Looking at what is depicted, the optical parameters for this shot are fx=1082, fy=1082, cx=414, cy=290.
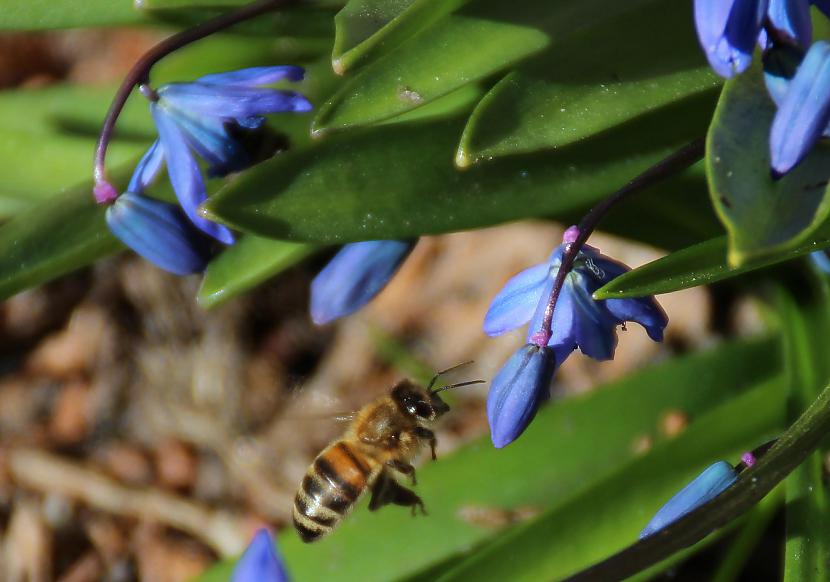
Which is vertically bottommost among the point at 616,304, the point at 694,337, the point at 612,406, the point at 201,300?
the point at 694,337

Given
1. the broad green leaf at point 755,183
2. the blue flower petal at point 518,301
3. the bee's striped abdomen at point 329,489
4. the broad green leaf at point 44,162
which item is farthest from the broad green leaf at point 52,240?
the broad green leaf at point 755,183

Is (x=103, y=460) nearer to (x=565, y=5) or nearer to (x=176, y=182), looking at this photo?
(x=176, y=182)

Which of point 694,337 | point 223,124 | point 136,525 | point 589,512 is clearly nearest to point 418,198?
point 223,124

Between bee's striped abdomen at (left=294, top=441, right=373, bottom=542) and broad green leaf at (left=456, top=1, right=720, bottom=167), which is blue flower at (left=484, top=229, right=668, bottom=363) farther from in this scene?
bee's striped abdomen at (left=294, top=441, right=373, bottom=542)

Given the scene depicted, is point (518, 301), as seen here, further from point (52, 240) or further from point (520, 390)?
point (52, 240)

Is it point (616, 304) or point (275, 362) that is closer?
point (616, 304)
